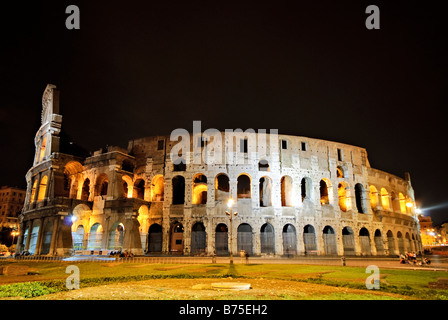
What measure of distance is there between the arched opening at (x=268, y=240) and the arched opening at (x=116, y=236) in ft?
48.8

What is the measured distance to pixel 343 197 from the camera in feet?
131

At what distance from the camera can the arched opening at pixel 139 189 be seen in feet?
123

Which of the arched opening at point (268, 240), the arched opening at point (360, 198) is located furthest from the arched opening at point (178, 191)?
the arched opening at point (360, 198)

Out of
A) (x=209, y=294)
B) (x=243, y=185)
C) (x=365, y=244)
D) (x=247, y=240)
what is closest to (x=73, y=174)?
(x=243, y=185)

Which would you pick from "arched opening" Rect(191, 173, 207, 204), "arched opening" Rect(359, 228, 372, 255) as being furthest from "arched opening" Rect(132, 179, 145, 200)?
"arched opening" Rect(359, 228, 372, 255)

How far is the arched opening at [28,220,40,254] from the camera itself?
3447 cm

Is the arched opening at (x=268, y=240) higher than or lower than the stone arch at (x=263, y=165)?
lower

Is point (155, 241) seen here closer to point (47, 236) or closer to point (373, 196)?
point (47, 236)

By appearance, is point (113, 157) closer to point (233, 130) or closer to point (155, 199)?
point (155, 199)

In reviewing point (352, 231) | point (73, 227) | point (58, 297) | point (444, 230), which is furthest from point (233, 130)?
point (444, 230)

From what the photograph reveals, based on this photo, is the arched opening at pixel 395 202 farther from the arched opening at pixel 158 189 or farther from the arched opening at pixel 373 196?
the arched opening at pixel 158 189

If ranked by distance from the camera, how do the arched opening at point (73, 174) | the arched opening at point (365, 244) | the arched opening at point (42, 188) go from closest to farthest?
the arched opening at point (42, 188) → the arched opening at point (365, 244) → the arched opening at point (73, 174)

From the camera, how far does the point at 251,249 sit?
108ft
